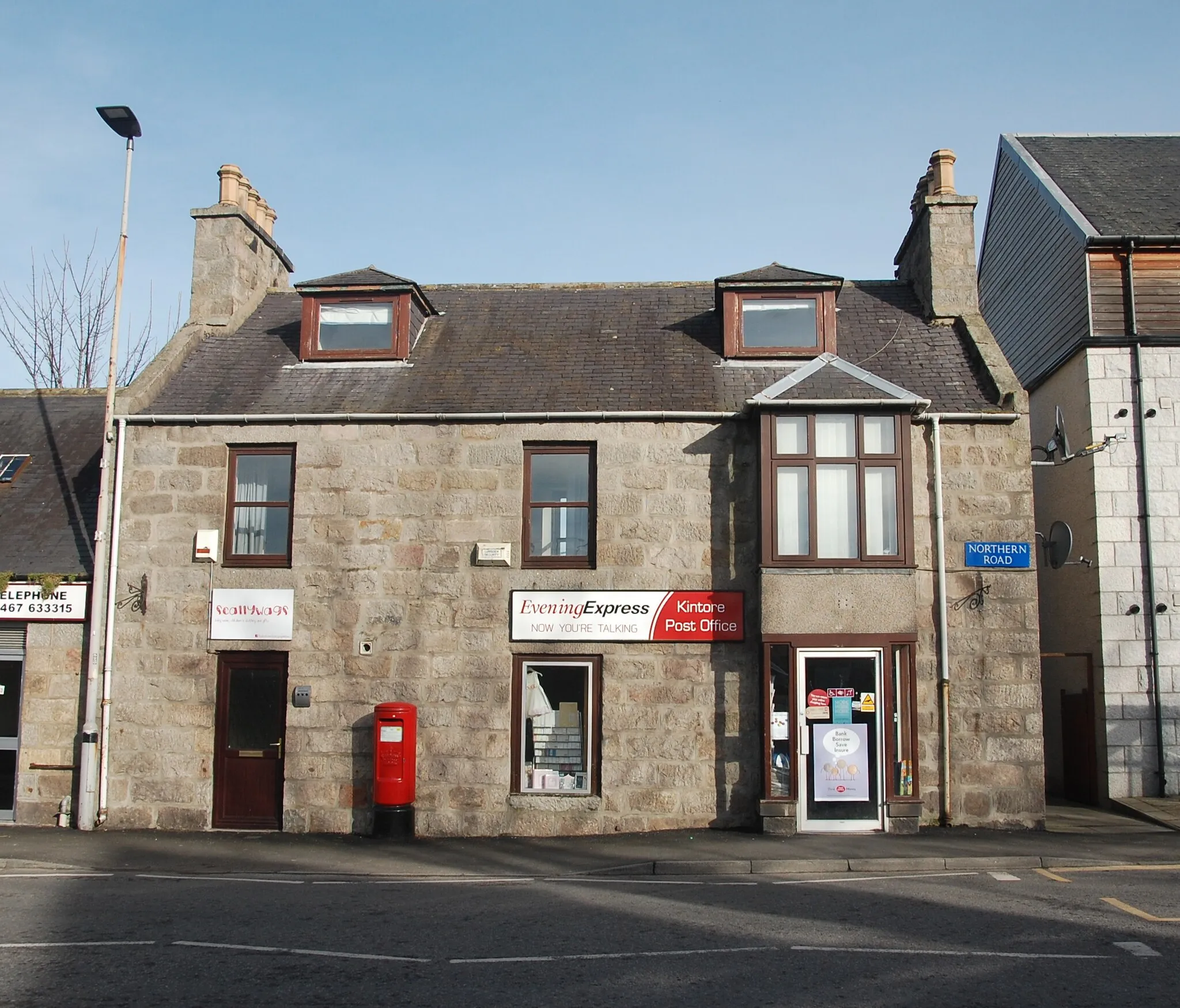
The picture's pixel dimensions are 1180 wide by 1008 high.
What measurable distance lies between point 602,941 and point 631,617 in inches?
255

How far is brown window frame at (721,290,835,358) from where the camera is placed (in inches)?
646

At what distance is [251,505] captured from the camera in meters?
15.5

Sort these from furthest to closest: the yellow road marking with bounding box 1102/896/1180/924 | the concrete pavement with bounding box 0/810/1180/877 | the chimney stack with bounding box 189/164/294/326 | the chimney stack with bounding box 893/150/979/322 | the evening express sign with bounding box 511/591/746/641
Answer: the chimney stack with bounding box 189/164/294/326, the chimney stack with bounding box 893/150/979/322, the evening express sign with bounding box 511/591/746/641, the concrete pavement with bounding box 0/810/1180/877, the yellow road marking with bounding box 1102/896/1180/924

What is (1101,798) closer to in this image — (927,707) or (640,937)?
(927,707)

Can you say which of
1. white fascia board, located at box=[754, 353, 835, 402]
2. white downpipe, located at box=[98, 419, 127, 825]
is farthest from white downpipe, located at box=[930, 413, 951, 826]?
white downpipe, located at box=[98, 419, 127, 825]

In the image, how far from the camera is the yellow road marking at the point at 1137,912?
8836 mm

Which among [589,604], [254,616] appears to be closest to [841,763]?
[589,604]

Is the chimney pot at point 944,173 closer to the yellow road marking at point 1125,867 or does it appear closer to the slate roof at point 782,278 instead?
the slate roof at point 782,278

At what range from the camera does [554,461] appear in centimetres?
1527

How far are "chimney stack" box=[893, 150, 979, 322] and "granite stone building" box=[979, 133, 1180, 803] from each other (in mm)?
1621

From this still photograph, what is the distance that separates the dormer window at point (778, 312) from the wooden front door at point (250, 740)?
26.0 ft

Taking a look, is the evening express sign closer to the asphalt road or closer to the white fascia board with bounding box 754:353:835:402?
the white fascia board with bounding box 754:353:835:402

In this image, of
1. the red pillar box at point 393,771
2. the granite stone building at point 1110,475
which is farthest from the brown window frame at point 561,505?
the granite stone building at point 1110,475

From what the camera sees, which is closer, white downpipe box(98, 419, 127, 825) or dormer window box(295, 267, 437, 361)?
white downpipe box(98, 419, 127, 825)
